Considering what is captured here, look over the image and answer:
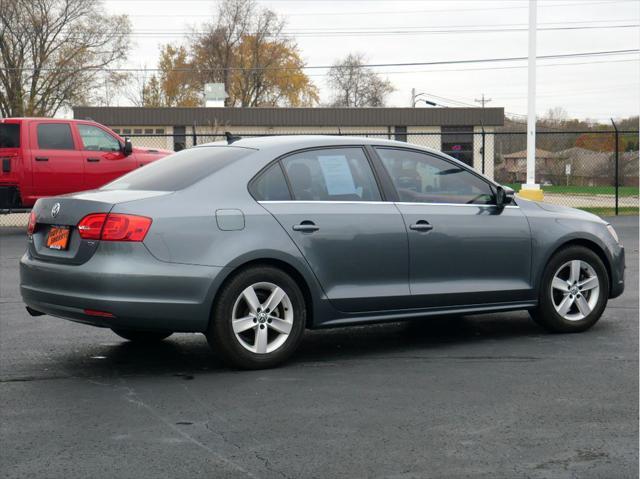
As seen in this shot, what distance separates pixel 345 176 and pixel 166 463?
3.12 meters

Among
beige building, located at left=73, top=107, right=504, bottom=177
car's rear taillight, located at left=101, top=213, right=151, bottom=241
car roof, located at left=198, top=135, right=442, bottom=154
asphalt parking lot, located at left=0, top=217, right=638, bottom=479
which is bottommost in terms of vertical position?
asphalt parking lot, located at left=0, top=217, right=638, bottom=479

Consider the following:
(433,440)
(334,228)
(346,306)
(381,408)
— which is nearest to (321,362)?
(346,306)

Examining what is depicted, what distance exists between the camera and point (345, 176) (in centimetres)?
714

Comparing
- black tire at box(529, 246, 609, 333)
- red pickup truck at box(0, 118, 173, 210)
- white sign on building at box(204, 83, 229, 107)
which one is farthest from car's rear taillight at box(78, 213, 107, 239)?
white sign on building at box(204, 83, 229, 107)

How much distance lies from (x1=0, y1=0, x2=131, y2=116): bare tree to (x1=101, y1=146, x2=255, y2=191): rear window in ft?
170

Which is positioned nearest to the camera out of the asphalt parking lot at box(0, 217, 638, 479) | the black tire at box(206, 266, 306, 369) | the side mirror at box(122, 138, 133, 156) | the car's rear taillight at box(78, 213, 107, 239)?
the asphalt parking lot at box(0, 217, 638, 479)

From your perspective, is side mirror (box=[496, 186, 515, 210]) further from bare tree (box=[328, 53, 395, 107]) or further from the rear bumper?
bare tree (box=[328, 53, 395, 107])

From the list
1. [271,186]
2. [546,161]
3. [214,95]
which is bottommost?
[271,186]

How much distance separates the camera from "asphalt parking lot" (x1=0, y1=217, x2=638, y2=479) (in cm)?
453

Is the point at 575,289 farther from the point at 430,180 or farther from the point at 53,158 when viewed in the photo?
the point at 53,158

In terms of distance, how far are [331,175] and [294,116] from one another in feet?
154

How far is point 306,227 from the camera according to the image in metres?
6.74

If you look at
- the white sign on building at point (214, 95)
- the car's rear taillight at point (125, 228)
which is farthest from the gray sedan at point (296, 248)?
the white sign on building at point (214, 95)

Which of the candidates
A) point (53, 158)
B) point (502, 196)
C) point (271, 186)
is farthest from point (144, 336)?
point (53, 158)
